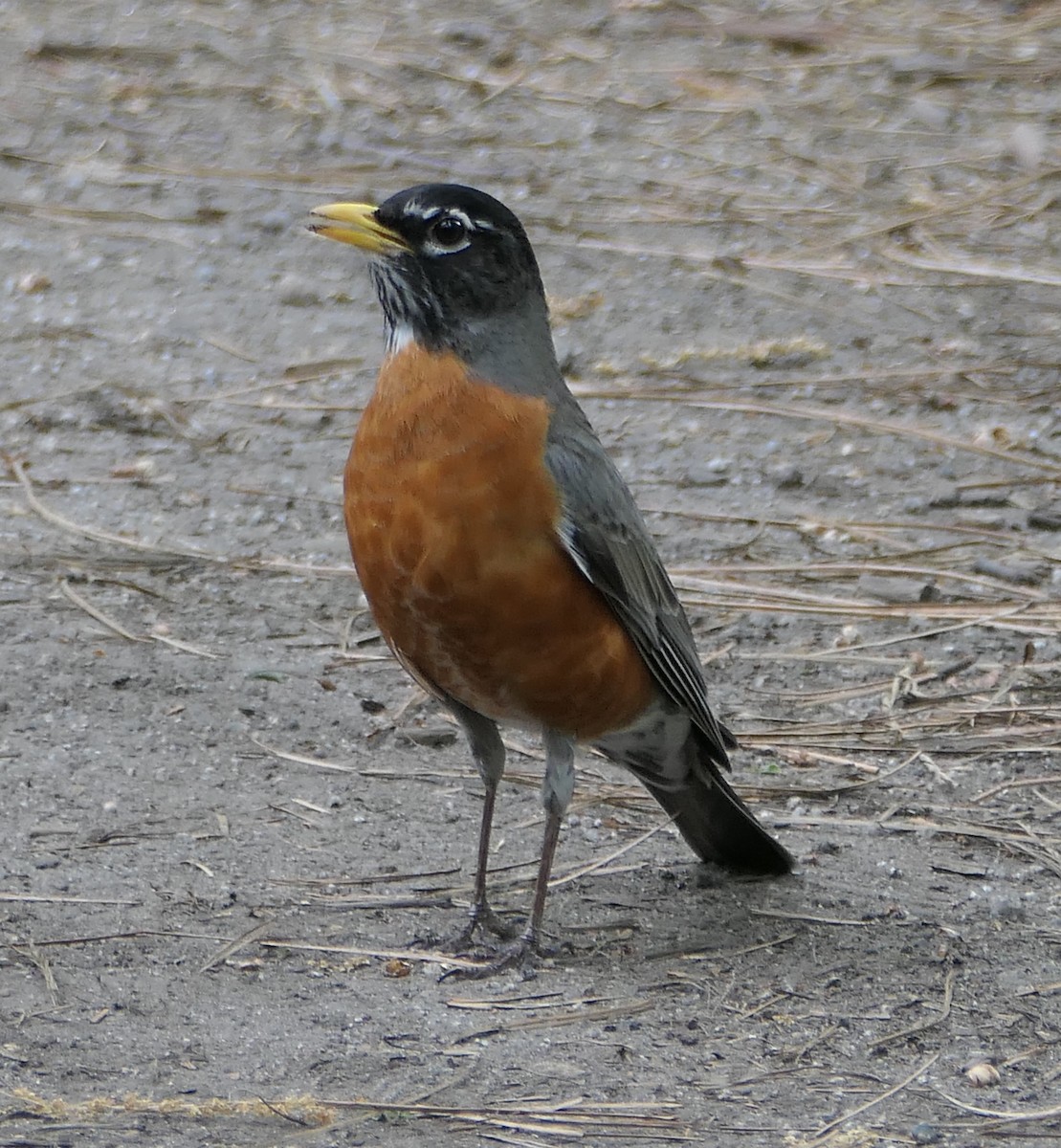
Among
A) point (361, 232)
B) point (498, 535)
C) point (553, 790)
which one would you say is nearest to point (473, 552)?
point (498, 535)

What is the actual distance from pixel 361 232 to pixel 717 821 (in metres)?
1.48

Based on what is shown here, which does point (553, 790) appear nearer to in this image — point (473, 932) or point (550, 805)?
point (550, 805)

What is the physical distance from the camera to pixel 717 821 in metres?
4.01

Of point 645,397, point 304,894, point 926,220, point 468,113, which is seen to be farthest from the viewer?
point 468,113

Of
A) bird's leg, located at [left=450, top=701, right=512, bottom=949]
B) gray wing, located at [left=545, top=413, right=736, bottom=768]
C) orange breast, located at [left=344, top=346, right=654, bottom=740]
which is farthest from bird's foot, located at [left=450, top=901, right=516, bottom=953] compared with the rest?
gray wing, located at [left=545, top=413, right=736, bottom=768]

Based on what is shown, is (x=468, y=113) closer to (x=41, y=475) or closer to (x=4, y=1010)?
(x=41, y=475)

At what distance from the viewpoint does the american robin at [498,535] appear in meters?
3.41

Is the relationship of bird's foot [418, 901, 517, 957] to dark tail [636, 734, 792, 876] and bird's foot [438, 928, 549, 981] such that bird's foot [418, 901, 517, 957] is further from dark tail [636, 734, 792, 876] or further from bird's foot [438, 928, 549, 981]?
dark tail [636, 734, 792, 876]

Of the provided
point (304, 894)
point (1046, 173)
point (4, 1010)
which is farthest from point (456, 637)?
point (1046, 173)

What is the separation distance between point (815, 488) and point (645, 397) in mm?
889

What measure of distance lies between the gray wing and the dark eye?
15.9 inches

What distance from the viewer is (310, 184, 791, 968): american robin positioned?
3412 millimetres

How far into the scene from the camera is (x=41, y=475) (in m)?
6.14

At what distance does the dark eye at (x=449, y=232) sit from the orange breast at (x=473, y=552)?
24cm
